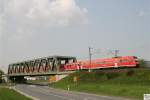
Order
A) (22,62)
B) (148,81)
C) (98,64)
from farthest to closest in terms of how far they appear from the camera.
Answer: (22,62), (98,64), (148,81)

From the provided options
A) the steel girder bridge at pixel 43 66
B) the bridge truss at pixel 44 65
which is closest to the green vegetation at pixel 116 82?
the steel girder bridge at pixel 43 66

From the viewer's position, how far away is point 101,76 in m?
87.7

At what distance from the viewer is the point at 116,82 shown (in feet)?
246

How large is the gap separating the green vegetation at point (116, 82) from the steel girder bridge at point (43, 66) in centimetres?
1958

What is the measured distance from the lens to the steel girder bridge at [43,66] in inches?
5161

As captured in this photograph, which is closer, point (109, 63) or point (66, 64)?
point (109, 63)

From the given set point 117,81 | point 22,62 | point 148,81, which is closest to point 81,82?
point 117,81

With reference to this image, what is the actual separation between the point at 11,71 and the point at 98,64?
108 m

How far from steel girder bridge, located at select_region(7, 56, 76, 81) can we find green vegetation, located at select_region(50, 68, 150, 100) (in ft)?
64.2

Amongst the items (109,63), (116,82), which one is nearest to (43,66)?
(109,63)

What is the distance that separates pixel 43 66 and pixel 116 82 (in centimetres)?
7783

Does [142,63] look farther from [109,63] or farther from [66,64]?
[66,64]

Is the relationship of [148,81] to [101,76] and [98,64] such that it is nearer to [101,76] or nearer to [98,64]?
[101,76]

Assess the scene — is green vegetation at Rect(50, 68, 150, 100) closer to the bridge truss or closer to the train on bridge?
the train on bridge
